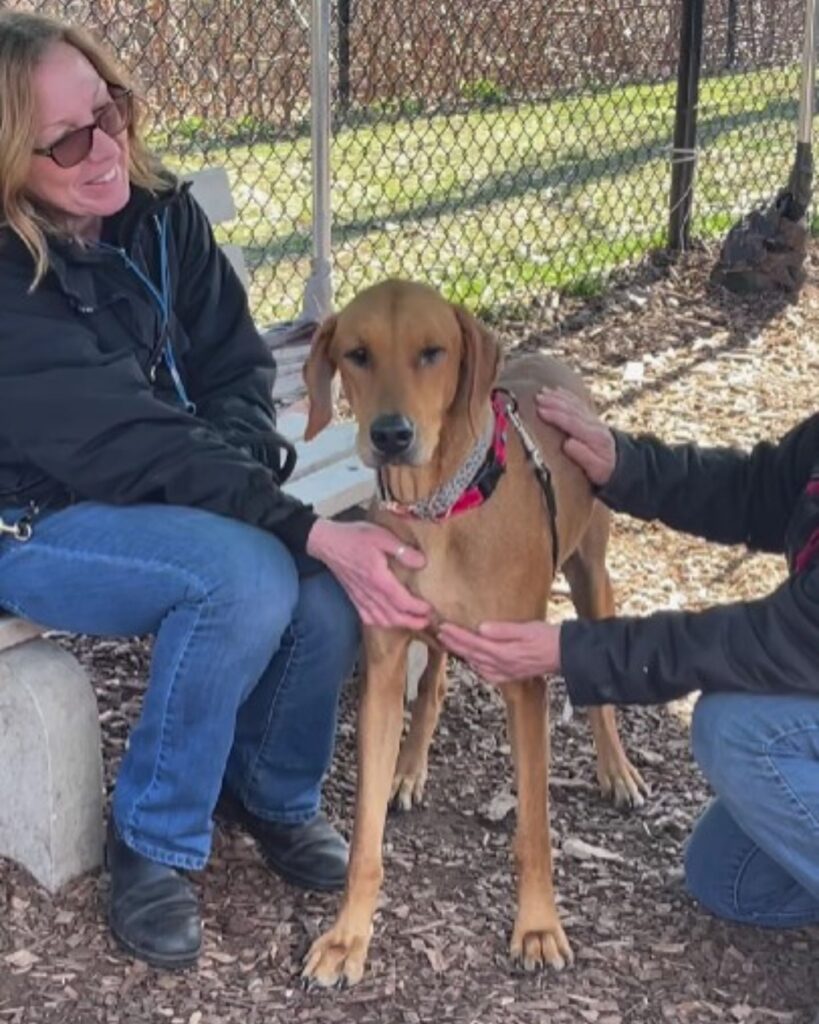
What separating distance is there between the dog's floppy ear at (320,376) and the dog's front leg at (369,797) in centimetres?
43

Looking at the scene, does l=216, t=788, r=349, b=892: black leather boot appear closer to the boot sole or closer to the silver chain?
the boot sole

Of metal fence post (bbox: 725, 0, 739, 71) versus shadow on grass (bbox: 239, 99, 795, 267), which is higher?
metal fence post (bbox: 725, 0, 739, 71)

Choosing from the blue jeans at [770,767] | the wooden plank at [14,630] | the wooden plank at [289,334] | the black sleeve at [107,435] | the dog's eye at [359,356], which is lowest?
the blue jeans at [770,767]

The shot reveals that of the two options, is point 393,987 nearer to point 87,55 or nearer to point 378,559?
point 378,559

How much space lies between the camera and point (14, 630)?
331 centimetres

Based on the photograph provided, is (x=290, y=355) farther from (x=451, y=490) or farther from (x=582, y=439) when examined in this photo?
(x=451, y=490)

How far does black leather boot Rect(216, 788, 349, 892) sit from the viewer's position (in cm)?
349

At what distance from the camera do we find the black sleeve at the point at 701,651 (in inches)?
116

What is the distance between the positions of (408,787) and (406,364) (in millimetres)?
1221

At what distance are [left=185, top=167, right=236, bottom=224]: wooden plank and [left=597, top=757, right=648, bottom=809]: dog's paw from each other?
1.91m

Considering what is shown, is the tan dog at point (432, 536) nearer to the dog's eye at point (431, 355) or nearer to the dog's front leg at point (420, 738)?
the dog's eye at point (431, 355)

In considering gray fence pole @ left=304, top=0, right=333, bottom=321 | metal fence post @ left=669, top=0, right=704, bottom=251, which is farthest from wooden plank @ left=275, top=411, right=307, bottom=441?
metal fence post @ left=669, top=0, right=704, bottom=251

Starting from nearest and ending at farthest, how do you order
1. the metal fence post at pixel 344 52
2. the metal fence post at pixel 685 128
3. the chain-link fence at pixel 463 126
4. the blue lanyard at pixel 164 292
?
the blue lanyard at pixel 164 292 → the chain-link fence at pixel 463 126 → the metal fence post at pixel 685 128 → the metal fence post at pixel 344 52

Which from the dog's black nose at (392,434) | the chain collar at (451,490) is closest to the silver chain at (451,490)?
the chain collar at (451,490)
